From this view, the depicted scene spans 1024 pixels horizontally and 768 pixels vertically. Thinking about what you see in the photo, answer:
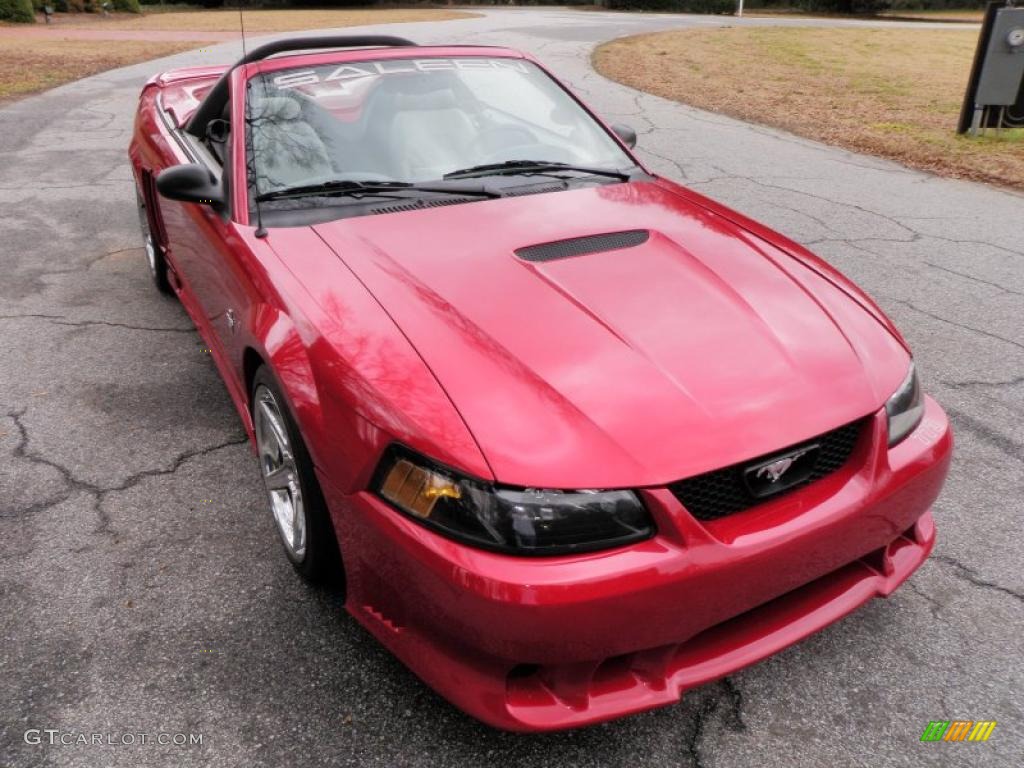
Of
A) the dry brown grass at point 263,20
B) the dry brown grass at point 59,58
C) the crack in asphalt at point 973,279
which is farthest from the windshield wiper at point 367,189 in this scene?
the dry brown grass at point 263,20

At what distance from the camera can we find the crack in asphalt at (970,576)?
2.53 metres

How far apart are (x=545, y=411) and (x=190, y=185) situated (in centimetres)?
168

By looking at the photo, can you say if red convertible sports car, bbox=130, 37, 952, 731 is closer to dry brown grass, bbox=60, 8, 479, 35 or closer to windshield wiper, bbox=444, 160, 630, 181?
windshield wiper, bbox=444, 160, 630, 181

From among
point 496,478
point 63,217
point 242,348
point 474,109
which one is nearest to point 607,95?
point 63,217

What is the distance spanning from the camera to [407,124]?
3.05 metres

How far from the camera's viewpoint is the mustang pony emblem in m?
1.89

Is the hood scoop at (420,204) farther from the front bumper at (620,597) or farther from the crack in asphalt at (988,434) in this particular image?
the crack in asphalt at (988,434)

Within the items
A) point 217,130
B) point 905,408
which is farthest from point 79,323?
point 905,408

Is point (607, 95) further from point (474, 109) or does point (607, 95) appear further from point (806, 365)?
point (806, 365)

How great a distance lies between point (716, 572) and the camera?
5.80 feet

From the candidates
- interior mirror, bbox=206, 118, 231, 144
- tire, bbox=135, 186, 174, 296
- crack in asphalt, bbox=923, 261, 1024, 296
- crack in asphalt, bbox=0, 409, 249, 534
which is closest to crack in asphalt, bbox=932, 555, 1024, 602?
crack in asphalt, bbox=0, 409, 249, 534

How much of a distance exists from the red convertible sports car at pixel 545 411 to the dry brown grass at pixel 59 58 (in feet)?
35.9

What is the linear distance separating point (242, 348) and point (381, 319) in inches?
27.8

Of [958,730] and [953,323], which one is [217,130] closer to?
[958,730]
